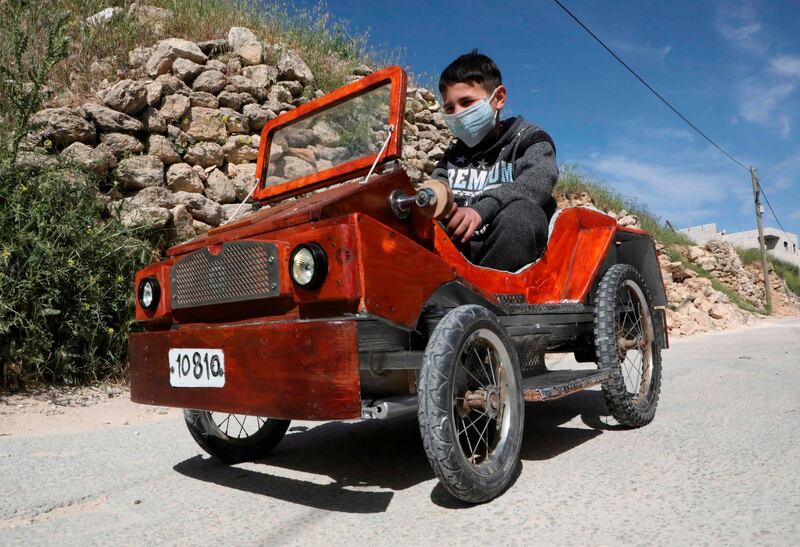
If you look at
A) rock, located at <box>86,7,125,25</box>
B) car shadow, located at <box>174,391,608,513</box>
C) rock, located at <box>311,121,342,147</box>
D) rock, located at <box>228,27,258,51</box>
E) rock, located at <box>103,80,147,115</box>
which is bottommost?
car shadow, located at <box>174,391,608,513</box>

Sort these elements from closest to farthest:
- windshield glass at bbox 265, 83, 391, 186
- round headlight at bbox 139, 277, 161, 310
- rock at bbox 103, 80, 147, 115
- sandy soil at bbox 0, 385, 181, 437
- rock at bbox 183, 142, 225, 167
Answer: round headlight at bbox 139, 277, 161, 310 → windshield glass at bbox 265, 83, 391, 186 → sandy soil at bbox 0, 385, 181, 437 → rock at bbox 103, 80, 147, 115 → rock at bbox 183, 142, 225, 167

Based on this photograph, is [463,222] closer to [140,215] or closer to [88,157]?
[140,215]

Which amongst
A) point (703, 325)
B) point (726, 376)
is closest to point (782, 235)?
point (703, 325)

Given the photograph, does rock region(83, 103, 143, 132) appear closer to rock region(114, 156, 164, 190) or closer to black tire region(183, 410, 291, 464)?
rock region(114, 156, 164, 190)

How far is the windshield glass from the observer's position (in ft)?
9.08

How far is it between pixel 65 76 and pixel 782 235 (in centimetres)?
4524

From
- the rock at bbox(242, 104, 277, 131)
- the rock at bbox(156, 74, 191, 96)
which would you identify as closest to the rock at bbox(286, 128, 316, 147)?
the rock at bbox(242, 104, 277, 131)

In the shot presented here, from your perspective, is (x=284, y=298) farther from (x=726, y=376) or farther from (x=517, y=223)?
(x=726, y=376)

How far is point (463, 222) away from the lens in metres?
2.63

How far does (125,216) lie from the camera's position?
209 inches

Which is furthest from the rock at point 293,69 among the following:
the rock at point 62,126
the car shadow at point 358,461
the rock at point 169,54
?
the car shadow at point 358,461

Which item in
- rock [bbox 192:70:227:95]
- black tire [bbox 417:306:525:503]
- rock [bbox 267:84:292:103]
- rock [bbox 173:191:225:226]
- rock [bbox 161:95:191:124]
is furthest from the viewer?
rock [bbox 267:84:292:103]

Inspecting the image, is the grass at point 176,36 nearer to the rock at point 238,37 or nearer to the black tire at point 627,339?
the rock at point 238,37

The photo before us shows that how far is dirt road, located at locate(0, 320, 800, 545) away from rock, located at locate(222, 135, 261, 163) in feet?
12.7
